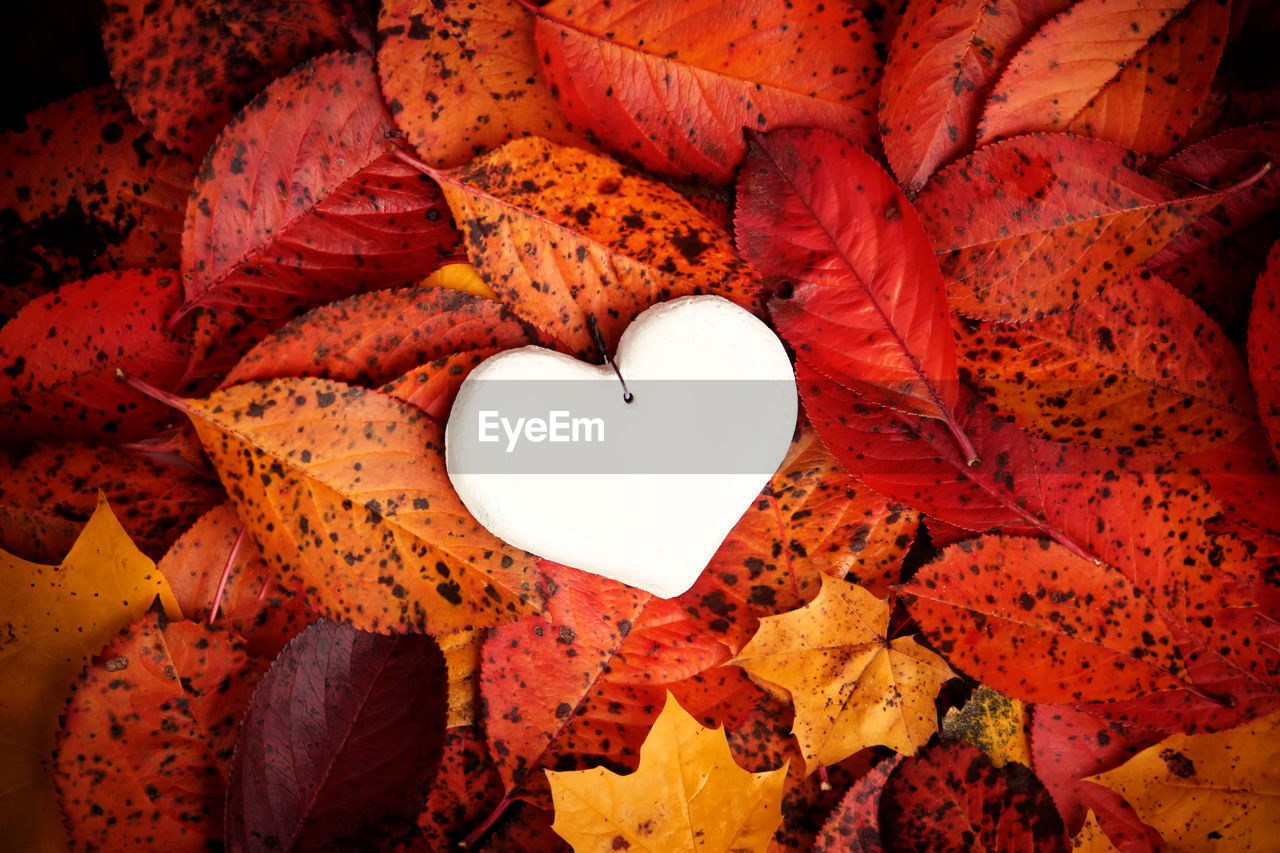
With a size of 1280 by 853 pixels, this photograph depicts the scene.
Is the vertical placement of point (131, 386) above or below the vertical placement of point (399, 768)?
above

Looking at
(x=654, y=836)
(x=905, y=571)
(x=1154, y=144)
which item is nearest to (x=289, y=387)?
(x=654, y=836)

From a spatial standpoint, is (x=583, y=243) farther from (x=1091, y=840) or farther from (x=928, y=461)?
(x=1091, y=840)

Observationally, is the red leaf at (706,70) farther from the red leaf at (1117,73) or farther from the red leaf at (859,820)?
the red leaf at (859,820)

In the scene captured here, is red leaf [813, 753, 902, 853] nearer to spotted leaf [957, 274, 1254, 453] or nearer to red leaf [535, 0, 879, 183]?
spotted leaf [957, 274, 1254, 453]

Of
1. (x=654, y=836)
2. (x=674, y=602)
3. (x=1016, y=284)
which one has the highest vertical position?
(x=1016, y=284)

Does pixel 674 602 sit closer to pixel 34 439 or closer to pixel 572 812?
pixel 572 812

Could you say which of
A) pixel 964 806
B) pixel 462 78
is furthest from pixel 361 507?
pixel 964 806
